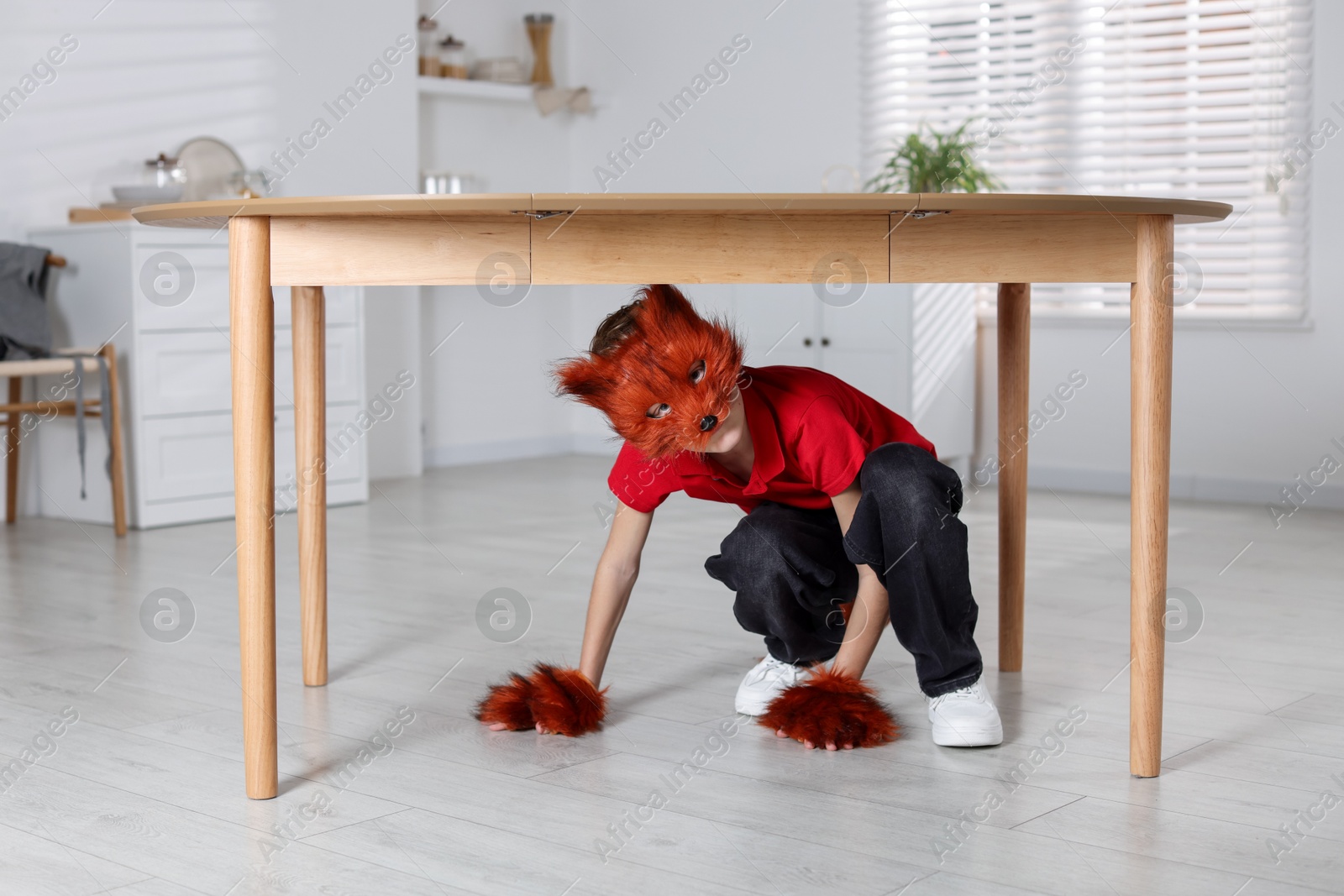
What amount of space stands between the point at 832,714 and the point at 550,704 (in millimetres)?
358

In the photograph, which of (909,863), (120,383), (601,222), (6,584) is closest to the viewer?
(909,863)

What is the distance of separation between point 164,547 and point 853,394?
222 cm

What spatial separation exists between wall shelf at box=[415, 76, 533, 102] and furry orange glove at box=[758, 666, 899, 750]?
368 centimetres

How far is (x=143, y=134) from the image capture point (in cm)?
421

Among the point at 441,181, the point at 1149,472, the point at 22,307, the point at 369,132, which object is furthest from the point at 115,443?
the point at 1149,472

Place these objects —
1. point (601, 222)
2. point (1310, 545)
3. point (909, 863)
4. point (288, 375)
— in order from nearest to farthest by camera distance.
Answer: point (909, 863), point (601, 222), point (1310, 545), point (288, 375)

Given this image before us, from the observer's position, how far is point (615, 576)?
68.6 inches

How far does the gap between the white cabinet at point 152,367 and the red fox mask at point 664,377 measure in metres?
2.54

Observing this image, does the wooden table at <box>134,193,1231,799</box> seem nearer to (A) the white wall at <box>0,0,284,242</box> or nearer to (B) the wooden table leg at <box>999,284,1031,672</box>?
(B) the wooden table leg at <box>999,284,1031,672</box>

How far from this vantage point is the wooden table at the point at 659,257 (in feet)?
4.78

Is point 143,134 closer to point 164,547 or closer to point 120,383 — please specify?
point 120,383

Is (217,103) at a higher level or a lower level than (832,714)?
higher

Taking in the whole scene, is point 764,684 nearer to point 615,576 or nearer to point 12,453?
point 615,576

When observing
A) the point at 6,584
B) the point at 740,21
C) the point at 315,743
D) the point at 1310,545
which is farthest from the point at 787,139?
the point at 315,743
